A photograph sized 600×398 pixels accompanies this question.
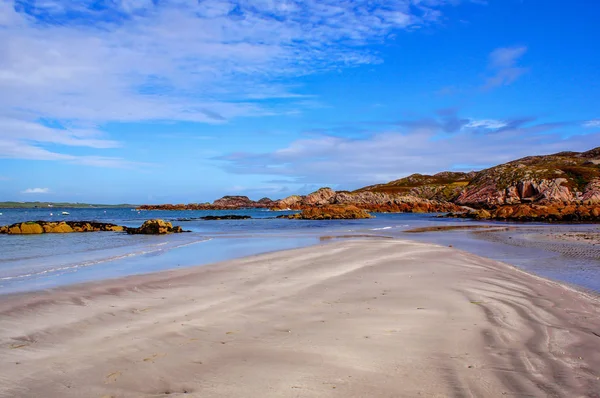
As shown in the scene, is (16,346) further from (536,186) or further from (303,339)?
(536,186)

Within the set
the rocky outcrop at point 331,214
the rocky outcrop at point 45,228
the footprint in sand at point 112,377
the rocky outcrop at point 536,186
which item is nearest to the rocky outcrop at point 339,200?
the rocky outcrop at point 536,186

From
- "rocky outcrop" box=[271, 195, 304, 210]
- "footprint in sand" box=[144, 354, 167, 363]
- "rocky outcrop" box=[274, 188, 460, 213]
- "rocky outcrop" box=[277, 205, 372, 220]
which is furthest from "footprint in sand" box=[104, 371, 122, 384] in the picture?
"rocky outcrop" box=[271, 195, 304, 210]

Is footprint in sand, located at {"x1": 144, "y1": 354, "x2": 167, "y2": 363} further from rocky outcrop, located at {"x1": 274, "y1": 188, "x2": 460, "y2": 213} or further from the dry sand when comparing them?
rocky outcrop, located at {"x1": 274, "y1": 188, "x2": 460, "y2": 213}

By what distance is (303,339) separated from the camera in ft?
20.2

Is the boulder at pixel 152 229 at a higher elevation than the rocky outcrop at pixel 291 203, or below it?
below

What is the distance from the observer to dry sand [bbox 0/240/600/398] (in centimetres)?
457

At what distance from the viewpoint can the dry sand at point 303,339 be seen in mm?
4566

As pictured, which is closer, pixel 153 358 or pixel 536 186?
pixel 153 358

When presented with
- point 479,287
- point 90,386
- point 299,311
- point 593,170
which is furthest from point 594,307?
point 593,170

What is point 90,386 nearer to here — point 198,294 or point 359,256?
point 198,294

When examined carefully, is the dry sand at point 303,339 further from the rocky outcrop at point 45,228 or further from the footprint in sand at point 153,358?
the rocky outcrop at point 45,228

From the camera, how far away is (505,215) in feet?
208

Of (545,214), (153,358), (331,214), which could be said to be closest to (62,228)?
(153,358)

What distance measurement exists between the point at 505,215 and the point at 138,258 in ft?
196
